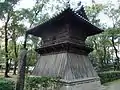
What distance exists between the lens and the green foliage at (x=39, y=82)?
36.1 feet

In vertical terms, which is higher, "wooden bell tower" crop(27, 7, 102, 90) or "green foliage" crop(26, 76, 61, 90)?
"wooden bell tower" crop(27, 7, 102, 90)

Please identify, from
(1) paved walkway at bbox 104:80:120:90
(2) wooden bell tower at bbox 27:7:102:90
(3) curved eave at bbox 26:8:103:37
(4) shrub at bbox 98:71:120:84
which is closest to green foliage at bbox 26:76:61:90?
(2) wooden bell tower at bbox 27:7:102:90

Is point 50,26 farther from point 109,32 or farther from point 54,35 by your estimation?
point 109,32

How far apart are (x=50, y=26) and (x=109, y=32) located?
756 inches

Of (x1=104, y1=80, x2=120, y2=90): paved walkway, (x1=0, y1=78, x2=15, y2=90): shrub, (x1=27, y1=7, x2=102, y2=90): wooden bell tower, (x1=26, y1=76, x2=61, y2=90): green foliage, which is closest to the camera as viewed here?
(x1=0, y1=78, x2=15, y2=90): shrub

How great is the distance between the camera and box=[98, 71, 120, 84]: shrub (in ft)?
74.1

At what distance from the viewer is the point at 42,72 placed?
15.0m

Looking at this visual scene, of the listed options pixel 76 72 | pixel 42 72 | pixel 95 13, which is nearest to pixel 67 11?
pixel 76 72

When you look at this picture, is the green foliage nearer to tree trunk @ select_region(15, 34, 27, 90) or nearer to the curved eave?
tree trunk @ select_region(15, 34, 27, 90)

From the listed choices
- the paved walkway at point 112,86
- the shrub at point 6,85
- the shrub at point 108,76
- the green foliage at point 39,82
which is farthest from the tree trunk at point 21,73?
the shrub at point 108,76

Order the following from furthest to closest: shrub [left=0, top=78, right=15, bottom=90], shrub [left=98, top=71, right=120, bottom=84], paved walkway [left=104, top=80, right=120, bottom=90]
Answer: shrub [left=98, top=71, right=120, bottom=84]
paved walkway [left=104, top=80, right=120, bottom=90]
shrub [left=0, top=78, right=15, bottom=90]

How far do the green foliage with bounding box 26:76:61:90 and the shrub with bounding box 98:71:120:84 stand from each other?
39.2 ft

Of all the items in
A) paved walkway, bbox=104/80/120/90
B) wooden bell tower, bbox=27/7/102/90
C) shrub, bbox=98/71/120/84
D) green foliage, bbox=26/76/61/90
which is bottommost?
paved walkway, bbox=104/80/120/90

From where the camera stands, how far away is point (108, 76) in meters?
24.4
